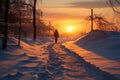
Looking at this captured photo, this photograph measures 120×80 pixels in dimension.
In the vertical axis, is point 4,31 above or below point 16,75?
above

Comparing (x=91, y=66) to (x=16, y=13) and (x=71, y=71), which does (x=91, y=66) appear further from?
(x=16, y=13)

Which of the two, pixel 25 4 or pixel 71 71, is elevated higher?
pixel 25 4

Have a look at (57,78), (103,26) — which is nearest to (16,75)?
(57,78)

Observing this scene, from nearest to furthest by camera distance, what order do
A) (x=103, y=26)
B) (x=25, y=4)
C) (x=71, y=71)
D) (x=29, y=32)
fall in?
(x=71, y=71)
(x=25, y=4)
(x=103, y=26)
(x=29, y=32)

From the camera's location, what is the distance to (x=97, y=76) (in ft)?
40.8

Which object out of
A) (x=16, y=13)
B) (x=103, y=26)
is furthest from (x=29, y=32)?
(x=16, y=13)

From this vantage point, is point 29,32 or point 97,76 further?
point 29,32

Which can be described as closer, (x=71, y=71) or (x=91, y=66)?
(x=71, y=71)

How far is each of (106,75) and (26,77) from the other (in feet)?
9.16

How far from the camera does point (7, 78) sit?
11.6 meters

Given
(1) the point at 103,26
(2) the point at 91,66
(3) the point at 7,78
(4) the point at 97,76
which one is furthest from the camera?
(1) the point at 103,26

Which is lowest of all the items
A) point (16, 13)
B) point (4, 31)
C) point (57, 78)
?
point (57, 78)

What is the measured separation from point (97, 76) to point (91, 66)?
109 inches

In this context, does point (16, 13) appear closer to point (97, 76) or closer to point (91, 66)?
point (91, 66)
